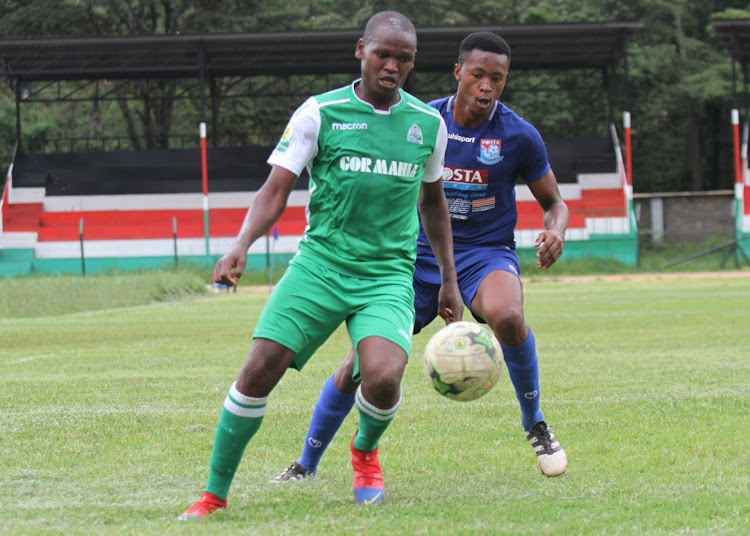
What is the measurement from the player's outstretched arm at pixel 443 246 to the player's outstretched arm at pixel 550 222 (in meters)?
0.46

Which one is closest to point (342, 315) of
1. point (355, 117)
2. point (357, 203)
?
point (357, 203)

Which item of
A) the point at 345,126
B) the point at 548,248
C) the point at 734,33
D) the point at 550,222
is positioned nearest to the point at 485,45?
the point at 550,222

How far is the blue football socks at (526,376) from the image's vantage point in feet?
19.1

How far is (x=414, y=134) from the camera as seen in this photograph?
190 inches

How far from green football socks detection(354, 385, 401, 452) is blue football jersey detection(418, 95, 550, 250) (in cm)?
155

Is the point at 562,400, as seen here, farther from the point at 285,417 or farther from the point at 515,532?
the point at 515,532

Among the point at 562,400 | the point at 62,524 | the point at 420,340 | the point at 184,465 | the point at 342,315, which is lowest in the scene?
the point at 420,340

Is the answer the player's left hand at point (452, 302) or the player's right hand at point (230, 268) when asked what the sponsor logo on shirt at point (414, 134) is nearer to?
the player's left hand at point (452, 302)

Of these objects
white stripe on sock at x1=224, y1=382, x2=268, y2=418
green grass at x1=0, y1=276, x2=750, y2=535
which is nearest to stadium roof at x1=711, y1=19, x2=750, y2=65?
green grass at x1=0, y1=276, x2=750, y2=535

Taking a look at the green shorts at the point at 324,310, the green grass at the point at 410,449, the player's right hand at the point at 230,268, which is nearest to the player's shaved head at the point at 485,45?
the green shorts at the point at 324,310

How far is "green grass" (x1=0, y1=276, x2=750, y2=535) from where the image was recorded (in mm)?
4480

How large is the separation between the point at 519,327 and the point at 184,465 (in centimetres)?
202

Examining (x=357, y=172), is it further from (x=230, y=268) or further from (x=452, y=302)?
(x=452, y=302)

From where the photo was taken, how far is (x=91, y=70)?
3644cm
